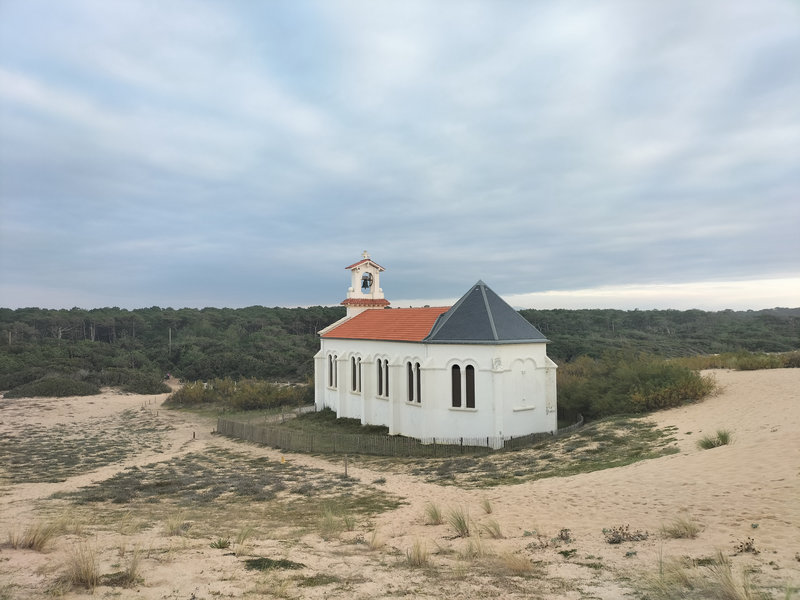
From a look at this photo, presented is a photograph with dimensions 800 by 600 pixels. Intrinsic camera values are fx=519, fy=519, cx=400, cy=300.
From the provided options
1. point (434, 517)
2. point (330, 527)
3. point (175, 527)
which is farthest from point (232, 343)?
point (434, 517)

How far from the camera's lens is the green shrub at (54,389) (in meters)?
49.4

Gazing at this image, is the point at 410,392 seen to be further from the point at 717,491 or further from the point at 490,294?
the point at 717,491

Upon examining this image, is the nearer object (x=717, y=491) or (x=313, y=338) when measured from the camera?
(x=717, y=491)

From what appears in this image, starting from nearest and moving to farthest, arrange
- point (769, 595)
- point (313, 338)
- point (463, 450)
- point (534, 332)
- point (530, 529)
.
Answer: point (769, 595)
point (530, 529)
point (463, 450)
point (534, 332)
point (313, 338)

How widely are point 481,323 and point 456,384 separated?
3332 millimetres

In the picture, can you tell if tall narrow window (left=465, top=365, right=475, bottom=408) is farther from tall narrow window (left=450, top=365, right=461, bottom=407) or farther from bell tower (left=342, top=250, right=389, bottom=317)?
bell tower (left=342, top=250, right=389, bottom=317)

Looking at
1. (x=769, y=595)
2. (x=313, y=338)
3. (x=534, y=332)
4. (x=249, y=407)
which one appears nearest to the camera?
(x=769, y=595)

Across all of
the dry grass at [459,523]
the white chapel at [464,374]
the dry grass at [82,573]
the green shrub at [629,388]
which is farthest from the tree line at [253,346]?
the dry grass at [82,573]

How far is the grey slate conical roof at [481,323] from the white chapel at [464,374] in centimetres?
5

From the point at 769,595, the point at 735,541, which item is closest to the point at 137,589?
the point at 769,595

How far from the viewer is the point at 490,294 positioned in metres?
27.9

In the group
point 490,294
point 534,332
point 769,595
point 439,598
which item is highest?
point 490,294

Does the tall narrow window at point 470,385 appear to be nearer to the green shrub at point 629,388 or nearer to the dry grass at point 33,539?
the green shrub at point 629,388

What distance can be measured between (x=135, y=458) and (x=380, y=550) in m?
19.4
